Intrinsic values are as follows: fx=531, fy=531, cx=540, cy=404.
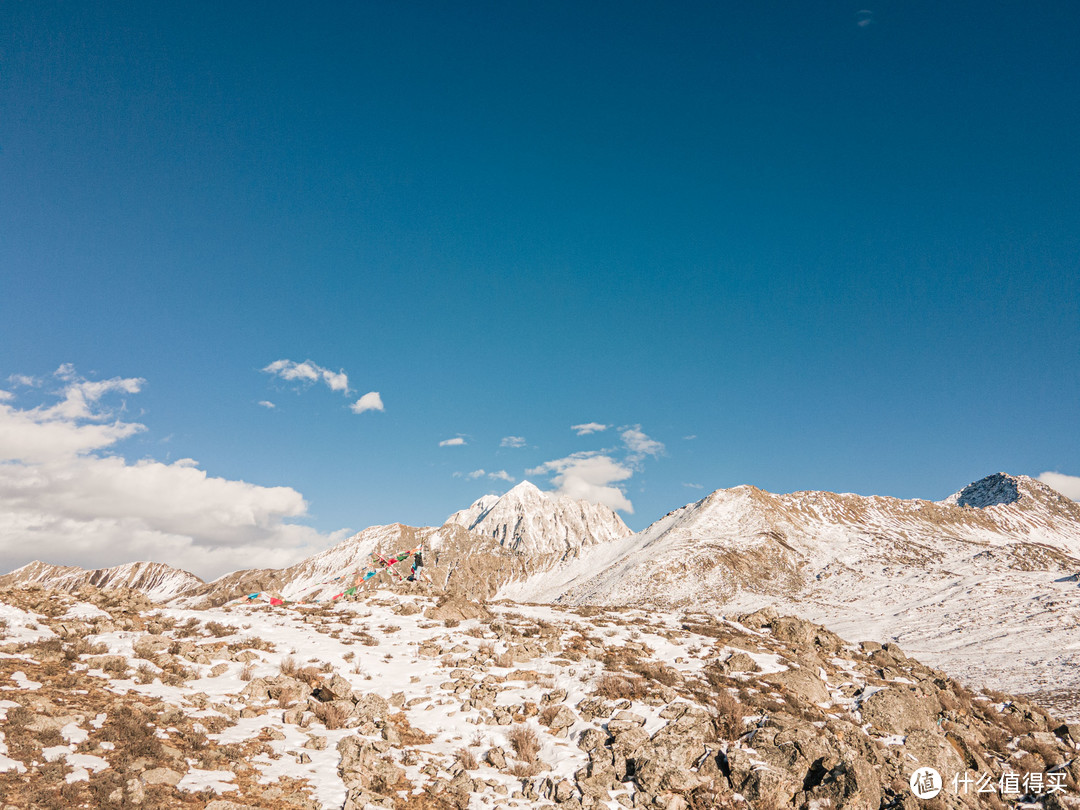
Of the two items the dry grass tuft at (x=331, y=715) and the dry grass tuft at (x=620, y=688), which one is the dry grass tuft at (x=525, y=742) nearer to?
the dry grass tuft at (x=620, y=688)

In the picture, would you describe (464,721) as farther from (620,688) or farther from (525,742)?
(620,688)

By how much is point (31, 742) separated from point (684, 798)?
1394 centimetres

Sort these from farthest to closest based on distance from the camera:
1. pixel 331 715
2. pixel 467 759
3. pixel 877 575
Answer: pixel 877 575 → pixel 331 715 → pixel 467 759

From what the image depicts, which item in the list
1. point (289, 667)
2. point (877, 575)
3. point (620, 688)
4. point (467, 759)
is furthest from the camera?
point (877, 575)

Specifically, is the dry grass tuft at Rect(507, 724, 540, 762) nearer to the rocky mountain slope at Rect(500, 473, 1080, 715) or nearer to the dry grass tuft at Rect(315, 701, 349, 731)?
the dry grass tuft at Rect(315, 701, 349, 731)

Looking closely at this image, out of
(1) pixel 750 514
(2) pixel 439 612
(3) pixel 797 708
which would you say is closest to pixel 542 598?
(1) pixel 750 514

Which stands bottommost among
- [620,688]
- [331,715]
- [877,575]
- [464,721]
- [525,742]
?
[525,742]

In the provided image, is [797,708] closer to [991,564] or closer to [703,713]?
[703,713]

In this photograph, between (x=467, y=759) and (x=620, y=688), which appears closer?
(x=467, y=759)

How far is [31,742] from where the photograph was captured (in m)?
10.8

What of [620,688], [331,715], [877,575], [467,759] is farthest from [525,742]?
[877,575]

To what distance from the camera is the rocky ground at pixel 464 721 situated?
11539 millimetres

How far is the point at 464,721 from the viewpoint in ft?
51.2

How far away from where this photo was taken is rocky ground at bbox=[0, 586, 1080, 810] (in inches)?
454
